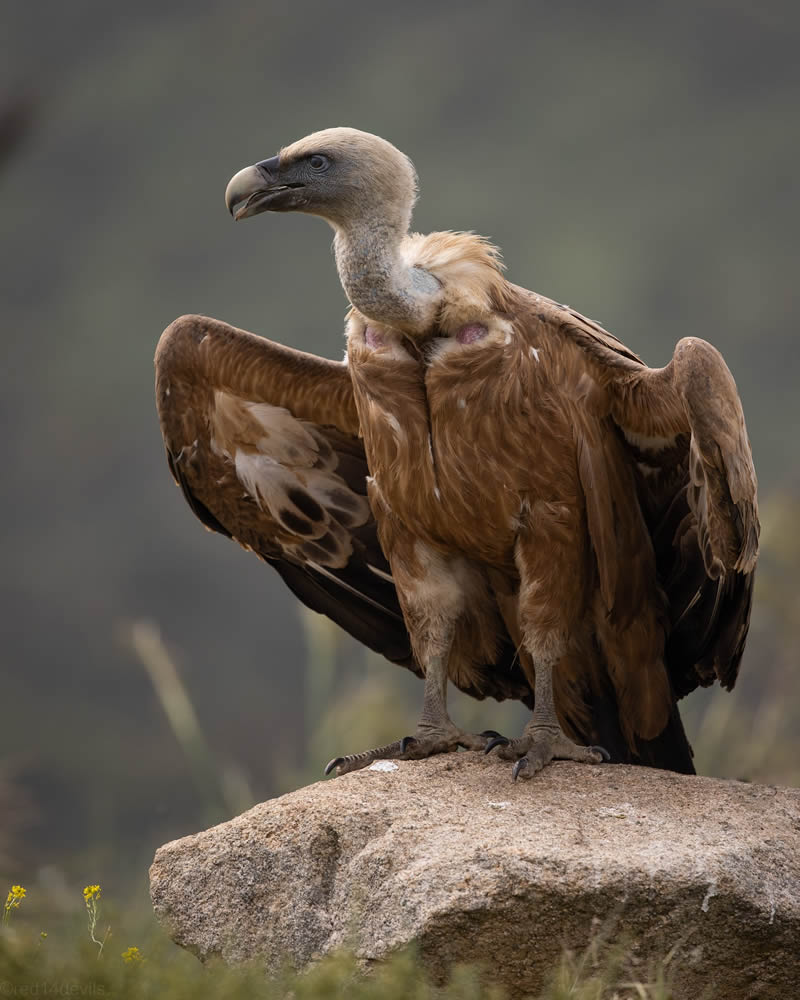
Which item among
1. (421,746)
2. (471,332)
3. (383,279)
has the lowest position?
(421,746)

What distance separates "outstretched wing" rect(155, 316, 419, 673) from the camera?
517 cm

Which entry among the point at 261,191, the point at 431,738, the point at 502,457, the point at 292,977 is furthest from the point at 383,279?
the point at 292,977

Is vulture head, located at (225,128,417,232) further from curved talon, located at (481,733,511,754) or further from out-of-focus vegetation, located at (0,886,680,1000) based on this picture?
out-of-focus vegetation, located at (0,886,680,1000)

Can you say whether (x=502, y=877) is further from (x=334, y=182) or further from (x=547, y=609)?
(x=334, y=182)

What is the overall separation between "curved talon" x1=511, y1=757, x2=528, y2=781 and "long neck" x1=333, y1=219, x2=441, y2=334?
1409mm

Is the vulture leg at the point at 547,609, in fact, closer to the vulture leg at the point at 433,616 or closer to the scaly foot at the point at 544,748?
the scaly foot at the point at 544,748

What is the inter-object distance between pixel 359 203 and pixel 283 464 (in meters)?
1.29

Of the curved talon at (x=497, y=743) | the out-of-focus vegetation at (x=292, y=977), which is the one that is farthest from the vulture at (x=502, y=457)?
the out-of-focus vegetation at (x=292, y=977)

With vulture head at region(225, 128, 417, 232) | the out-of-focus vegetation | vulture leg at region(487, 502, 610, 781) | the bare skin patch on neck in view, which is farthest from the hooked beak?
the out-of-focus vegetation

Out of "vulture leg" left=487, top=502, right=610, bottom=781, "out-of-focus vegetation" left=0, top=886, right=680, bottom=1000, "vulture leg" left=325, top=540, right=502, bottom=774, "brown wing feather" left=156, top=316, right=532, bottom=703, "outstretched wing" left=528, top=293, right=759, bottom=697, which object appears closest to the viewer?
"out-of-focus vegetation" left=0, top=886, right=680, bottom=1000

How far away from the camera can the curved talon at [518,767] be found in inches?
170

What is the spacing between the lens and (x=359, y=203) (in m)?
4.46

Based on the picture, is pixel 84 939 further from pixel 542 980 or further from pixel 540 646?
pixel 540 646

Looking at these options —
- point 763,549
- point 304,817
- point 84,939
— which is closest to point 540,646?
point 304,817
